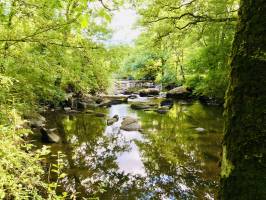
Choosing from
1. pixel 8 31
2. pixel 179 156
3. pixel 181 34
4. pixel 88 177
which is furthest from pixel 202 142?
pixel 8 31

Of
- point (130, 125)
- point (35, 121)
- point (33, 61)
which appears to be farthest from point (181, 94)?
point (33, 61)

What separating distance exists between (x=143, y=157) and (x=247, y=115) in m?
9.83

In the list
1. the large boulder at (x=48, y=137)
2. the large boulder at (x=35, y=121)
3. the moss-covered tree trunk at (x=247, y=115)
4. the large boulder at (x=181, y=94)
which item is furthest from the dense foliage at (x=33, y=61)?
the large boulder at (x=181, y=94)

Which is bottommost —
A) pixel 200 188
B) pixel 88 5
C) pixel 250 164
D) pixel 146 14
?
pixel 200 188

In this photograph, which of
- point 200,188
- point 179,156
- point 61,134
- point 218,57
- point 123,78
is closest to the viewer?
point 200,188

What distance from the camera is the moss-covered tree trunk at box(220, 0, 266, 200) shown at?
134 cm

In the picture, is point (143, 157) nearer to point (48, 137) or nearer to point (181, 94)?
point (48, 137)

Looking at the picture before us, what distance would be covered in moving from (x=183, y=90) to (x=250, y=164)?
27.8 metres

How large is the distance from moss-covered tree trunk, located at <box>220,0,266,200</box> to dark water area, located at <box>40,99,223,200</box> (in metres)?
5.14

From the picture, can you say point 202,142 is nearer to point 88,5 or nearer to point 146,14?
point 146,14

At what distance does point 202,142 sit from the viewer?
12.5 m

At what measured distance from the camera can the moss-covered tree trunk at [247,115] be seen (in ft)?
4.39

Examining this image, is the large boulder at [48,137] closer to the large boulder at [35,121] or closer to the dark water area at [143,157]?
the dark water area at [143,157]

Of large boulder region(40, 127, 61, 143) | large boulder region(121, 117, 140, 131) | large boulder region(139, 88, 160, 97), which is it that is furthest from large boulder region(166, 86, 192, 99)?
large boulder region(40, 127, 61, 143)
